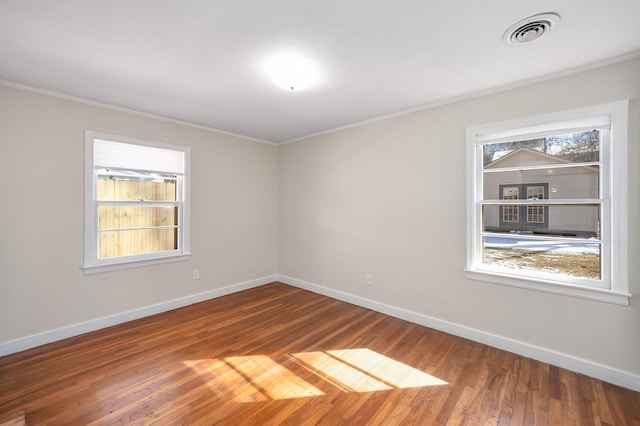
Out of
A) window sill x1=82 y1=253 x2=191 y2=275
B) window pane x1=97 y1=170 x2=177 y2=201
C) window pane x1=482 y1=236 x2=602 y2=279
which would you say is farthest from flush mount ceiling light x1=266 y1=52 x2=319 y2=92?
window sill x1=82 y1=253 x2=191 y2=275

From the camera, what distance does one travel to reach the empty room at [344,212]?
5.82 feet

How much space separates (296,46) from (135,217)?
9.42 feet

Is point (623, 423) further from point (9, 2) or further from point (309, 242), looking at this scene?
point (9, 2)

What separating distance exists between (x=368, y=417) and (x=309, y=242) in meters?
2.80

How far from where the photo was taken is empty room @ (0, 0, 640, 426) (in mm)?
1775

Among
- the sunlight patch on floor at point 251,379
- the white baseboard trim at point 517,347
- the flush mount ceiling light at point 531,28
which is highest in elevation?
the flush mount ceiling light at point 531,28

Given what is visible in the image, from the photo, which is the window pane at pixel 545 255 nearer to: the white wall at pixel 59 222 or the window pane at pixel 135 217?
the white wall at pixel 59 222

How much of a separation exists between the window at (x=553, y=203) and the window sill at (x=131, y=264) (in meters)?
3.55

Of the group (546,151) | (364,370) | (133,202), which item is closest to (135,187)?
(133,202)

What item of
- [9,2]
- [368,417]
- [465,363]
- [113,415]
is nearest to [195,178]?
[9,2]

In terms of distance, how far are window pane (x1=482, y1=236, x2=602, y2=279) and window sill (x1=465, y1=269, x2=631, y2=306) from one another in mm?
158

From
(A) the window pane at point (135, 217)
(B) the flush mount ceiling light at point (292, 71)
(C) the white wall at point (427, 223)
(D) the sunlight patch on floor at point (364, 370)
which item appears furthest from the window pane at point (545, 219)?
(A) the window pane at point (135, 217)

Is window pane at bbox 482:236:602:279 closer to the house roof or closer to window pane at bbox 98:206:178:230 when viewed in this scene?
the house roof

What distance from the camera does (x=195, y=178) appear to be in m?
3.81
